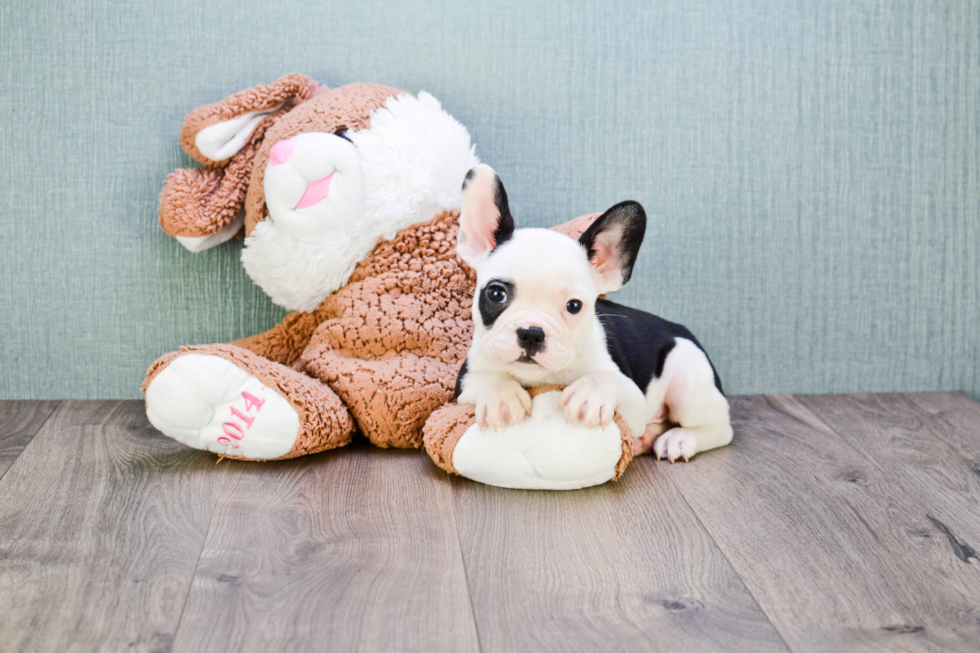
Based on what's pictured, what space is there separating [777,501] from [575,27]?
42.5 inches

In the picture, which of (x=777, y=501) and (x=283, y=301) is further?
(x=283, y=301)

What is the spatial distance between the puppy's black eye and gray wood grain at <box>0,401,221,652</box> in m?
0.53

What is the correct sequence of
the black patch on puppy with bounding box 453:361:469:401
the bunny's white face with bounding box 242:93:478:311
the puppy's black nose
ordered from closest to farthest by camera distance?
the puppy's black nose < the black patch on puppy with bounding box 453:361:469:401 < the bunny's white face with bounding box 242:93:478:311

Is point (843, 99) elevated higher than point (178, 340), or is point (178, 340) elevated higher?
point (843, 99)

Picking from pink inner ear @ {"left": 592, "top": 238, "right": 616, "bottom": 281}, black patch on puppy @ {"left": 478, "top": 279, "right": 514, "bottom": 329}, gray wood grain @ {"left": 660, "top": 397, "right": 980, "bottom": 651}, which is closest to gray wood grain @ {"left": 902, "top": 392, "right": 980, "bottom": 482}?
gray wood grain @ {"left": 660, "top": 397, "right": 980, "bottom": 651}

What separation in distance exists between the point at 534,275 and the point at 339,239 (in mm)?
477

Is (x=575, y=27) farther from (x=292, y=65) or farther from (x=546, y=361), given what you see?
(x=546, y=361)

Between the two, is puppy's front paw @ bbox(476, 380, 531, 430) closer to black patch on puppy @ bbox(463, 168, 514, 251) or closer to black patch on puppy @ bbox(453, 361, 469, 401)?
black patch on puppy @ bbox(453, 361, 469, 401)

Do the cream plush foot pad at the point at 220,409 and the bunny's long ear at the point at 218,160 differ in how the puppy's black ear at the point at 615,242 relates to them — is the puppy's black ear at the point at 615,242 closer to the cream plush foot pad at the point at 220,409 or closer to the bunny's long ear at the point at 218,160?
the cream plush foot pad at the point at 220,409

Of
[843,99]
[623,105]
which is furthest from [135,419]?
[843,99]

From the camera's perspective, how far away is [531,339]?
1201 mm

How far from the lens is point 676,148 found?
1854mm

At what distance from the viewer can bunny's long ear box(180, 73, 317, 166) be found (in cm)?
160

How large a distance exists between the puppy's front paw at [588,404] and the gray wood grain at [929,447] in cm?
49
